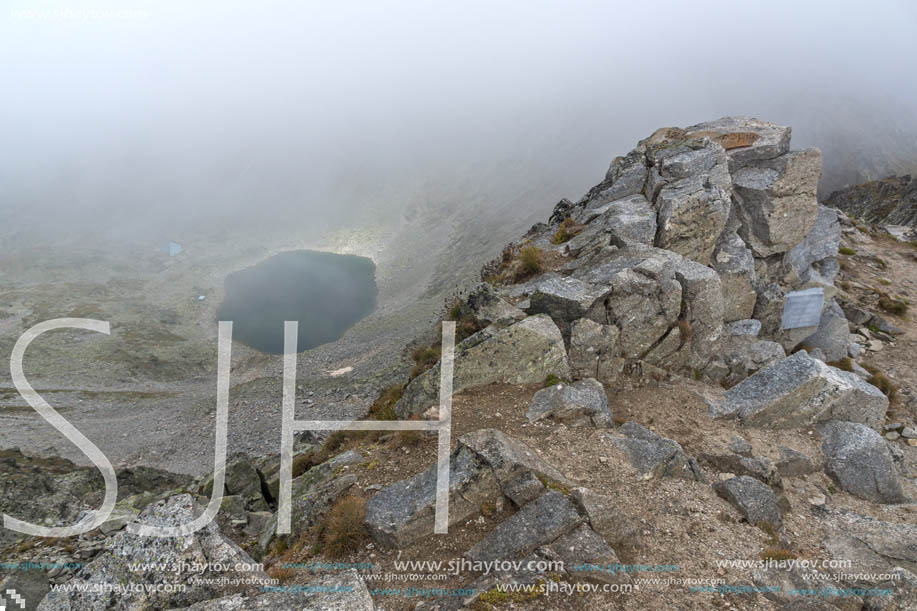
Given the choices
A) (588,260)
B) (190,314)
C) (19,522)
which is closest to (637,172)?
(588,260)

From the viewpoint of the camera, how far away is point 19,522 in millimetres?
20812

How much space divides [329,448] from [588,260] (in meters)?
11.0

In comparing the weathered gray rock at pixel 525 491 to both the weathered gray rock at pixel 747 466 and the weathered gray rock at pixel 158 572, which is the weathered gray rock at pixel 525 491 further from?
the weathered gray rock at pixel 747 466

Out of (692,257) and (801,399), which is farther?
(692,257)

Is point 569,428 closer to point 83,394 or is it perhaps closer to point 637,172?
point 637,172

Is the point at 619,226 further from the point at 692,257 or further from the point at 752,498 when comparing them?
the point at 752,498

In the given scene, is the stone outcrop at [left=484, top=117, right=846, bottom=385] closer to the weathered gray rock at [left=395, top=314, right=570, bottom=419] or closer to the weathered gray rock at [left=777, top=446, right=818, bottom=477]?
the weathered gray rock at [left=395, top=314, right=570, bottom=419]

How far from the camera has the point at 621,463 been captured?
1016cm

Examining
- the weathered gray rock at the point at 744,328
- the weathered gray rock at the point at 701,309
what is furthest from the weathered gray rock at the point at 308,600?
the weathered gray rock at the point at 744,328

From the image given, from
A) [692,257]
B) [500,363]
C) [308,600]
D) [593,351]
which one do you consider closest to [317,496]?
[308,600]

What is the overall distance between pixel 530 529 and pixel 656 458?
156 inches

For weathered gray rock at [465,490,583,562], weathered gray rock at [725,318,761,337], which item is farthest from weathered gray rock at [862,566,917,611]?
weathered gray rock at [725,318,761,337]

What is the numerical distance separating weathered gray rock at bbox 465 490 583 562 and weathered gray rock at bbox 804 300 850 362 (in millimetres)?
19417

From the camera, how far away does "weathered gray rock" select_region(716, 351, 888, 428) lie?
13.1 metres
